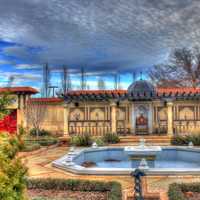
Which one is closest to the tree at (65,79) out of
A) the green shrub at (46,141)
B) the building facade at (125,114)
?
the building facade at (125,114)

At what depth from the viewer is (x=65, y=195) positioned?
6680mm


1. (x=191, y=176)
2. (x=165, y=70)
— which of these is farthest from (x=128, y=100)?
(x=165, y=70)

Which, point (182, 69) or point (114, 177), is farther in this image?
point (182, 69)

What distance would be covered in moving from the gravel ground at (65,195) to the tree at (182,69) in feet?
88.3

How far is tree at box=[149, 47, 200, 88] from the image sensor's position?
3184cm

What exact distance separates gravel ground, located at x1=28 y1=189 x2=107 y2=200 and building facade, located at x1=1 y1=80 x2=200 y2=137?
12.7 meters

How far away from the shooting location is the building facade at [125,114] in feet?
65.7

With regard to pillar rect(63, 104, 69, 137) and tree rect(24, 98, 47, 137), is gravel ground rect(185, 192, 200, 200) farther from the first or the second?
tree rect(24, 98, 47, 137)

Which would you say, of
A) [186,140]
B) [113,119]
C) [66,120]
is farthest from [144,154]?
[66,120]

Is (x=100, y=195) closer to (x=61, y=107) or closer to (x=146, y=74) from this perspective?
(x=61, y=107)

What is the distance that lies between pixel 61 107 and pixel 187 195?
15.3 m

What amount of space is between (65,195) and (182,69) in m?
28.9

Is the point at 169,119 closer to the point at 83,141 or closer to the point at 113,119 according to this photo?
the point at 113,119

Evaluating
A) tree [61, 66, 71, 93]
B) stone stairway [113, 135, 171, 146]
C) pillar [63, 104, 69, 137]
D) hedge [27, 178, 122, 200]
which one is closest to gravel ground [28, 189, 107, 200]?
hedge [27, 178, 122, 200]
